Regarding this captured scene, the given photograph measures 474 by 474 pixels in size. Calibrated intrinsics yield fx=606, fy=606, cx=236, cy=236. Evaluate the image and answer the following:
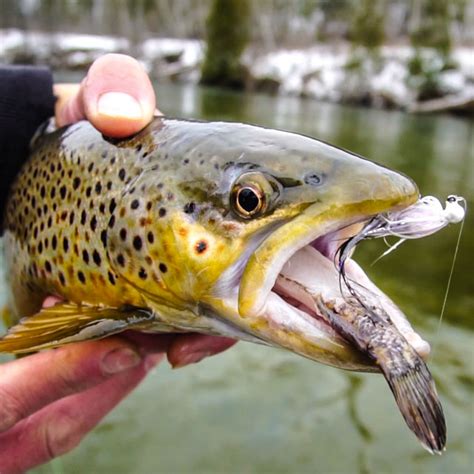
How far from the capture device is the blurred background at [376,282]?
4281mm

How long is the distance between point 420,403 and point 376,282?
597 centimetres

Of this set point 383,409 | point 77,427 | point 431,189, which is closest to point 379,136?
point 431,189

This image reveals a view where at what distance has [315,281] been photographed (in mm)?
1619

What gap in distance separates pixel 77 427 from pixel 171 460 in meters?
1.72

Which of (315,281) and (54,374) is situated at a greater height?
(315,281)

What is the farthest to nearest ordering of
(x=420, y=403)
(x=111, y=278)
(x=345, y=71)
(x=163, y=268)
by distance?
(x=345, y=71), (x=111, y=278), (x=163, y=268), (x=420, y=403)

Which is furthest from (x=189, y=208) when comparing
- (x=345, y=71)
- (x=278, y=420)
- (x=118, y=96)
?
(x=345, y=71)

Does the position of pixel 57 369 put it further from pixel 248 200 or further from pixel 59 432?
pixel 248 200

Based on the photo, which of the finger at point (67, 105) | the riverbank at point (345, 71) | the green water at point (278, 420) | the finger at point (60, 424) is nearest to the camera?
the finger at point (60, 424)

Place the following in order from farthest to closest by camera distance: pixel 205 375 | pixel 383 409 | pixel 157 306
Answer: pixel 205 375 < pixel 383 409 < pixel 157 306

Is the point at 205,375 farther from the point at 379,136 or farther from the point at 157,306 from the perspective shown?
the point at 379,136

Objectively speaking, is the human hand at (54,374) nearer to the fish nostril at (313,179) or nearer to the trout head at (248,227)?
the trout head at (248,227)

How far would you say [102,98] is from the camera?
2264 millimetres

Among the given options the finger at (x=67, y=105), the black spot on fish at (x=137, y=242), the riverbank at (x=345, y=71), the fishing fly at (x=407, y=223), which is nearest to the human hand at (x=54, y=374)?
the black spot on fish at (x=137, y=242)
